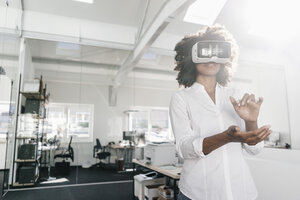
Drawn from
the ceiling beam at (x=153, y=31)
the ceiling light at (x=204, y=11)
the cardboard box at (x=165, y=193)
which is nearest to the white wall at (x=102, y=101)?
the ceiling beam at (x=153, y=31)

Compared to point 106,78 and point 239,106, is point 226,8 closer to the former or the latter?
point 106,78

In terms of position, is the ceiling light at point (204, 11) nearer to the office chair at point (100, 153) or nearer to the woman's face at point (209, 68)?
the office chair at point (100, 153)

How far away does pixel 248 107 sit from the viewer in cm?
65

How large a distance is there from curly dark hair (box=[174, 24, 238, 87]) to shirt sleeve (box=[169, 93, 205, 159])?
0.39 feet

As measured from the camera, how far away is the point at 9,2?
3250mm

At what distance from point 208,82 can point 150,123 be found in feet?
13.9

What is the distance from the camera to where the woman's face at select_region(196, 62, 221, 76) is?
2.58 feet

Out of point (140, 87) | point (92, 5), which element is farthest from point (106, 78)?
point (92, 5)

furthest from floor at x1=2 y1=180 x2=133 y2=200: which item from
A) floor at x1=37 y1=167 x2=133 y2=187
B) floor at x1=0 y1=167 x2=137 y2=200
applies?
floor at x1=37 y1=167 x2=133 y2=187

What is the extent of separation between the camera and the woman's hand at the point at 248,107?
2.12 feet

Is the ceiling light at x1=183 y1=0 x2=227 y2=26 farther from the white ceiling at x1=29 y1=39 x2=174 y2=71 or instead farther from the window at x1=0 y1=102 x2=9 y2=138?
the window at x1=0 y1=102 x2=9 y2=138

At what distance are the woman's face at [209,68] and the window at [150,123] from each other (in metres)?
4.17

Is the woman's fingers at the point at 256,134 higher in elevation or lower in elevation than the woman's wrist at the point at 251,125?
lower

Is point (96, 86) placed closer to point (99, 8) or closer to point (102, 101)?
point (102, 101)
